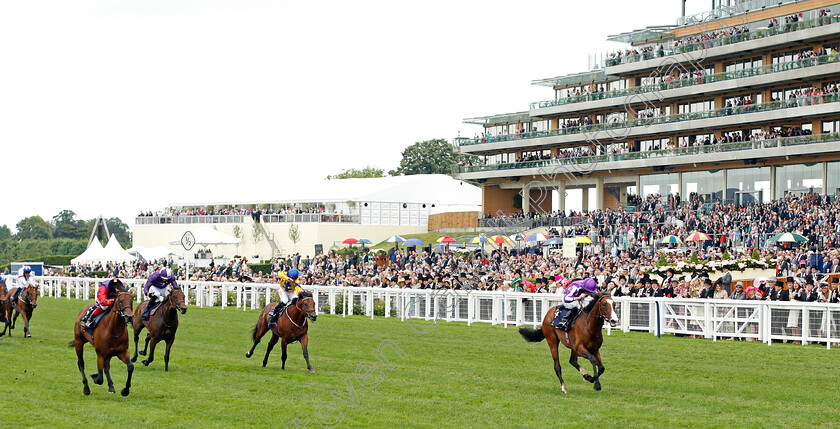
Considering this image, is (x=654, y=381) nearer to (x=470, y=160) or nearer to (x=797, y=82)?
(x=797, y=82)

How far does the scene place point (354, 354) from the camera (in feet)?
52.8

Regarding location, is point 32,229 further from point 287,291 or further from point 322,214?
point 287,291

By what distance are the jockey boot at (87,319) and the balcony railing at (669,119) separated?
39.9 m

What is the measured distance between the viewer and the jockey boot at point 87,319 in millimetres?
11742

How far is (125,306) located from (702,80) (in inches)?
1731

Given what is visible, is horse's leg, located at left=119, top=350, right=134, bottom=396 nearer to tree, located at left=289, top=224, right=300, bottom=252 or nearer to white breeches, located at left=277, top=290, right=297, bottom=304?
white breeches, located at left=277, top=290, right=297, bottom=304

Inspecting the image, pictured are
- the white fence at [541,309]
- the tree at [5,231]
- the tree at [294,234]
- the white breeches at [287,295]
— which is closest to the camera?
the white breeches at [287,295]

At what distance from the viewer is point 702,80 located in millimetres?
49938

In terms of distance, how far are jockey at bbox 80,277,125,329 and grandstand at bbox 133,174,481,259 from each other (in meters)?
46.7

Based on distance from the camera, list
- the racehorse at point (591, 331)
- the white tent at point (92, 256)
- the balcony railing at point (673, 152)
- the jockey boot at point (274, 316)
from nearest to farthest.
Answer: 1. the racehorse at point (591, 331)
2. the jockey boot at point (274, 316)
3. the balcony railing at point (673, 152)
4. the white tent at point (92, 256)

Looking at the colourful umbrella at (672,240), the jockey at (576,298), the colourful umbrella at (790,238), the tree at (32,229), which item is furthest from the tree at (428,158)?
the jockey at (576,298)

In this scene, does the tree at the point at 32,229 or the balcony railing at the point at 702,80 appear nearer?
the balcony railing at the point at 702,80

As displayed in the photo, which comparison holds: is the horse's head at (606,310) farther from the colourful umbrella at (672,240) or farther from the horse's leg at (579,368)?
the colourful umbrella at (672,240)

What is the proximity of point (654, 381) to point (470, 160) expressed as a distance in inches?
2132
